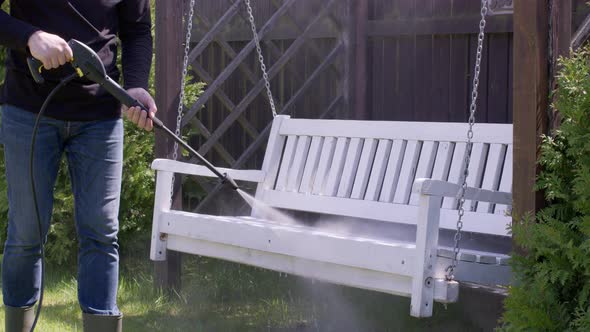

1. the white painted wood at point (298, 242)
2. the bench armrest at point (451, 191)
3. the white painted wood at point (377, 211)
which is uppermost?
the bench armrest at point (451, 191)

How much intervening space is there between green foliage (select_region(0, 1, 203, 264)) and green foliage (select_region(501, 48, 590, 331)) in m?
2.73

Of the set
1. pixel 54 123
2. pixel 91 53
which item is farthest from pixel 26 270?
pixel 91 53

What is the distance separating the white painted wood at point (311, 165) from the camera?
4.43 meters

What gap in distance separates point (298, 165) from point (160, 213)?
30.5 inches

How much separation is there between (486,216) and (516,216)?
736 mm

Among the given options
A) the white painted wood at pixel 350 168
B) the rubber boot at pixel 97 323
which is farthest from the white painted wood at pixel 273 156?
the rubber boot at pixel 97 323

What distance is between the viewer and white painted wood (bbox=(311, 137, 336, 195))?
4.38 metres

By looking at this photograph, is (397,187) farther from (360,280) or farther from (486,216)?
(360,280)

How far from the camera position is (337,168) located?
170 inches

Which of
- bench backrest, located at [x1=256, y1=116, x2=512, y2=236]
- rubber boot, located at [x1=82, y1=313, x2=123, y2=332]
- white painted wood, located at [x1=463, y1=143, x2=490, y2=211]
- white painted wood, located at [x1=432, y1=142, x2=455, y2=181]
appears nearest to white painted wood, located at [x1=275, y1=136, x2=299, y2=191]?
bench backrest, located at [x1=256, y1=116, x2=512, y2=236]

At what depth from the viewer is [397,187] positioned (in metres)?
4.01

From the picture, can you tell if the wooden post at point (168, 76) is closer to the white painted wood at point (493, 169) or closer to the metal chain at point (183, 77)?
the metal chain at point (183, 77)

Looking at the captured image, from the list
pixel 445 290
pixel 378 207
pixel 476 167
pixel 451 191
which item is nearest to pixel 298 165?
pixel 378 207

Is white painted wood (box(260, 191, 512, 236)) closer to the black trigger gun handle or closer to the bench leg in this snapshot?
the bench leg
